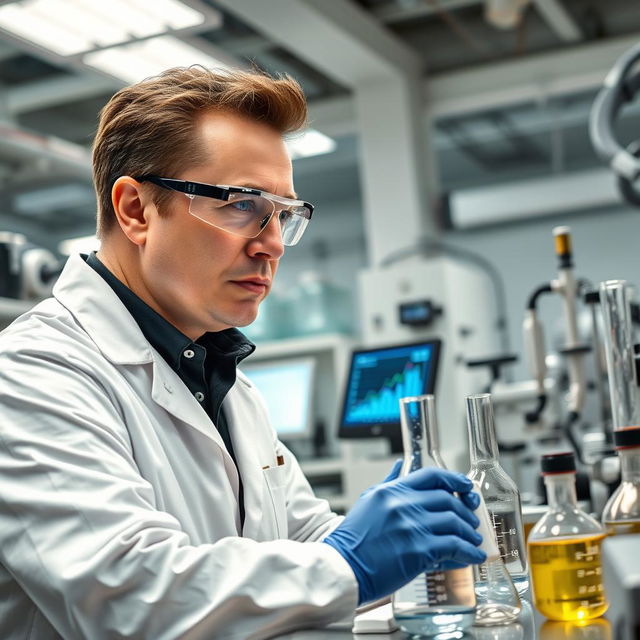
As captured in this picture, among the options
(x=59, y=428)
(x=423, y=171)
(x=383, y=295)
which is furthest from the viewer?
(x=423, y=171)

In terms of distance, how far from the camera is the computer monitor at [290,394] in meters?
4.63

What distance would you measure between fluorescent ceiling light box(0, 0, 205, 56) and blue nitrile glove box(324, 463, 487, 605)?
107 inches

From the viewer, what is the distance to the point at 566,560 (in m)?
0.96

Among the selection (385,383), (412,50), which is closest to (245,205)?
(385,383)

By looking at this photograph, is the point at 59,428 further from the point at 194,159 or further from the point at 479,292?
the point at 479,292

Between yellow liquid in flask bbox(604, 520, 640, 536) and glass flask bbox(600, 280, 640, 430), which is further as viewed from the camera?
glass flask bbox(600, 280, 640, 430)

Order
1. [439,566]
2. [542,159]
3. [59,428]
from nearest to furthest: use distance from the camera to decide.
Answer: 1. [439,566]
2. [59,428]
3. [542,159]

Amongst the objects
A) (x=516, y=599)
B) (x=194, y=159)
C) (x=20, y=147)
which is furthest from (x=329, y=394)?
(x=516, y=599)

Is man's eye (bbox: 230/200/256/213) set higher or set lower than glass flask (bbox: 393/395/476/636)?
higher

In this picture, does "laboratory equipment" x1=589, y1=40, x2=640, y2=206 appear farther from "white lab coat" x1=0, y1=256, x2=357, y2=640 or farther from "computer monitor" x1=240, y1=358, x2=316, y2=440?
"computer monitor" x1=240, y1=358, x2=316, y2=440

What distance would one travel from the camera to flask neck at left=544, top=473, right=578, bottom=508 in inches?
39.8

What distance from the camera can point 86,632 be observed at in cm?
98

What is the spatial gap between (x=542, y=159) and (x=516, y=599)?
790 cm

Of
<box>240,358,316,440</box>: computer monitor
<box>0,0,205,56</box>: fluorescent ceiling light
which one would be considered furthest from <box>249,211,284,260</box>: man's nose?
<box>240,358,316,440</box>: computer monitor
